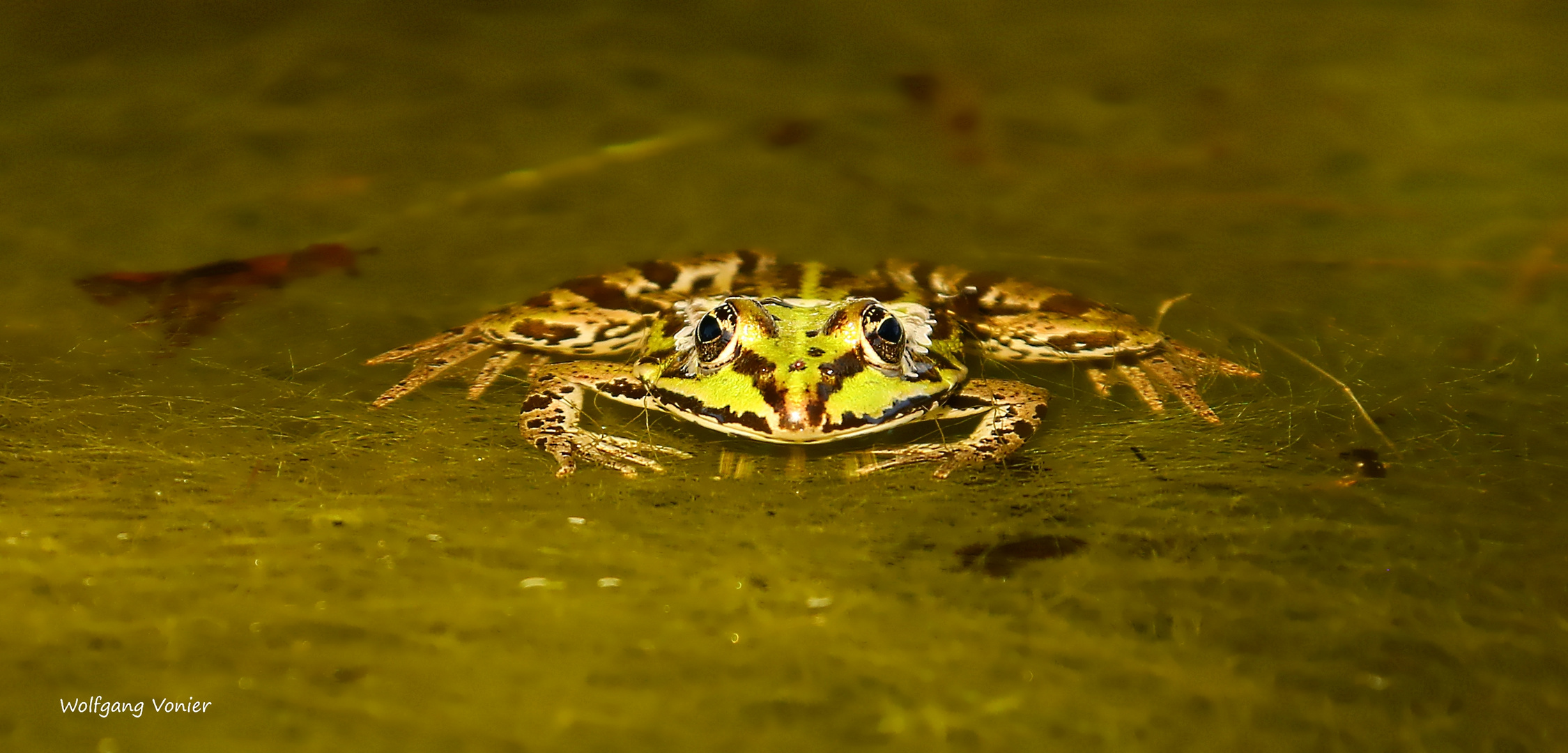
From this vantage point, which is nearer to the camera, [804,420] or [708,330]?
[804,420]

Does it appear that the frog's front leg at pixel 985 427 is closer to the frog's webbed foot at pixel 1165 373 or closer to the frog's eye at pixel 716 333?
the frog's webbed foot at pixel 1165 373

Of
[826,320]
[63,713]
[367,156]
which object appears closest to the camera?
[63,713]

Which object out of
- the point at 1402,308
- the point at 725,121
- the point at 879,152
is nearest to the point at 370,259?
the point at 725,121

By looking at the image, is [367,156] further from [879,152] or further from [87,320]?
[879,152]

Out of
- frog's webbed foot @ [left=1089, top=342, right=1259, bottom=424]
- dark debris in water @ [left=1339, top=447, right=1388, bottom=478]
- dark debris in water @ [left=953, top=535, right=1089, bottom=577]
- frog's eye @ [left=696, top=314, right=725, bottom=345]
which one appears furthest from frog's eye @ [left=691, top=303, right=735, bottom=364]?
dark debris in water @ [left=1339, top=447, right=1388, bottom=478]

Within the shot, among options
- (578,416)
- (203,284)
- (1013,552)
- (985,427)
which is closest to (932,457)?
(985,427)

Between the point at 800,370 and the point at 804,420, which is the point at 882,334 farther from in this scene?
the point at 804,420
